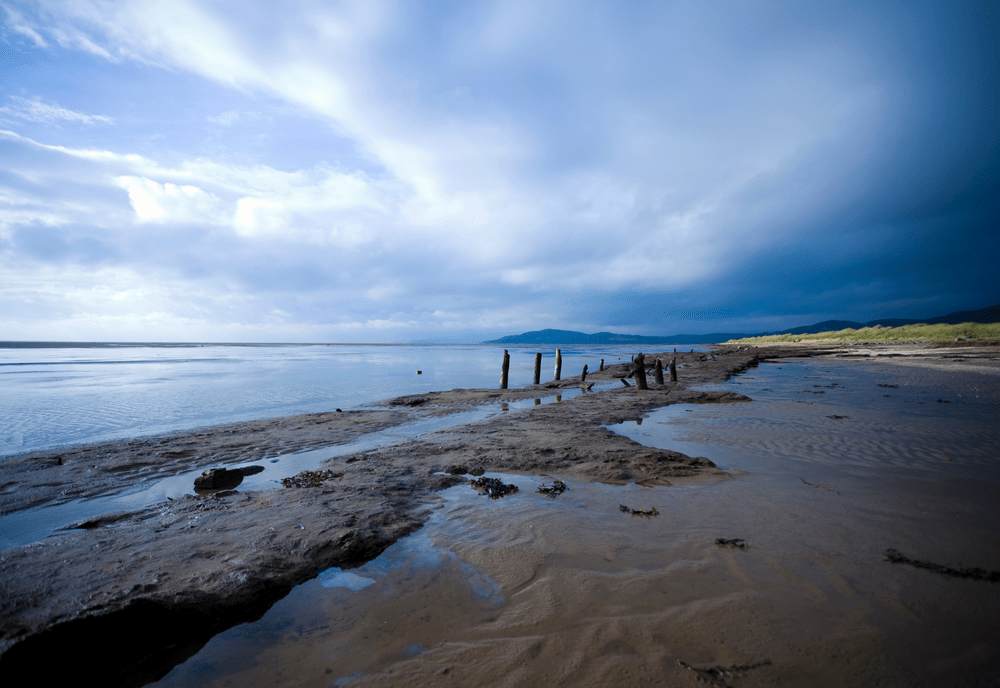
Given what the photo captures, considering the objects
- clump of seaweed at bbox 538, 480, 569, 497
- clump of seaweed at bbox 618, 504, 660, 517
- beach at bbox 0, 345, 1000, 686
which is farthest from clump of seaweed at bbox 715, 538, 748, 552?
clump of seaweed at bbox 538, 480, 569, 497

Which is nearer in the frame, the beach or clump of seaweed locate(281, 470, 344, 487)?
the beach

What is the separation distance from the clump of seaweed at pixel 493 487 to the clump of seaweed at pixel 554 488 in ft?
1.59

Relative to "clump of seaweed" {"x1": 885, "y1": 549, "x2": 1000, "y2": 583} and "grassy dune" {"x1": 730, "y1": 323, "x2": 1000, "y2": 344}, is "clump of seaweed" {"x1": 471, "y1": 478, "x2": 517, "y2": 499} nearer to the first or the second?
"clump of seaweed" {"x1": 885, "y1": 549, "x2": 1000, "y2": 583}

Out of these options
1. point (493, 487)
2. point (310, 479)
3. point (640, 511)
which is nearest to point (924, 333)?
point (640, 511)

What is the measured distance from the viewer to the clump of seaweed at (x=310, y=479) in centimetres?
683

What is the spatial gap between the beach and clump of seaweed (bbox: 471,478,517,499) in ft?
0.80

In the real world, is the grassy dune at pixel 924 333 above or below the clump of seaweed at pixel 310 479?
above

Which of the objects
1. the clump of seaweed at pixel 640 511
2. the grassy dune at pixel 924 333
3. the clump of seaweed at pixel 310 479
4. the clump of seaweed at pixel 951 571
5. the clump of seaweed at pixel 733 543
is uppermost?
the grassy dune at pixel 924 333

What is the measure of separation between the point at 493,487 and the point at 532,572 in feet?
8.58

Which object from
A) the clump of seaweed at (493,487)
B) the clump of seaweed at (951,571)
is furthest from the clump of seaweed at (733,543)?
the clump of seaweed at (493,487)

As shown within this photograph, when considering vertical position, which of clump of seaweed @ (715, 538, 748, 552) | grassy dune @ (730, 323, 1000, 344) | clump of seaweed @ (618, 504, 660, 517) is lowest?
clump of seaweed @ (618, 504, 660, 517)

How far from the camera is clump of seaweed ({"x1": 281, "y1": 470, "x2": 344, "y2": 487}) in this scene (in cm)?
683

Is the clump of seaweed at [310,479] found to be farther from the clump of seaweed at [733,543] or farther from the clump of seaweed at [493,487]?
the clump of seaweed at [733,543]

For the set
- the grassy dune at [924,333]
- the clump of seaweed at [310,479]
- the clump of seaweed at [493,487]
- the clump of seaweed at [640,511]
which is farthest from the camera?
the grassy dune at [924,333]
